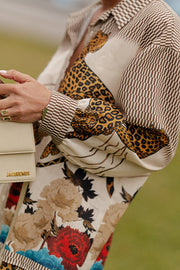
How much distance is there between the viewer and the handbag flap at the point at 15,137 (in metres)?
1.30

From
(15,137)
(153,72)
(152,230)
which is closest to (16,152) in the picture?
(15,137)

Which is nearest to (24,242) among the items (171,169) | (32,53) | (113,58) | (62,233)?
(62,233)

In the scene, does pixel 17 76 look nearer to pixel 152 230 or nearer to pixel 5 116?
pixel 5 116

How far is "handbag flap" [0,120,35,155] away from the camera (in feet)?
4.26

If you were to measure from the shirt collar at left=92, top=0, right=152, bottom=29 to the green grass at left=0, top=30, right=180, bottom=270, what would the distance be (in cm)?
208

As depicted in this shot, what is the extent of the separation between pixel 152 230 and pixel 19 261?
234cm

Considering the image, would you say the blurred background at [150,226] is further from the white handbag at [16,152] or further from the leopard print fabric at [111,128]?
the white handbag at [16,152]

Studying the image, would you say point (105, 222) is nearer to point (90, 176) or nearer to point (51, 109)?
point (90, 176)

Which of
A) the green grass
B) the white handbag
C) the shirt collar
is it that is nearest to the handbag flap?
the white handbag

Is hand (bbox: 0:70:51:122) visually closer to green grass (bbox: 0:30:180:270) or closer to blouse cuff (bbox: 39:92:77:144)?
blouse cuff (bbox: 39:92:77:144)

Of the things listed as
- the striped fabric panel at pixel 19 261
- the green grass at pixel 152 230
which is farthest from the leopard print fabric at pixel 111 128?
the green grass at pixel 152 230

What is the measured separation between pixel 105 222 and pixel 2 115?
1.77 feet

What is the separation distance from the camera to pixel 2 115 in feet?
4.11

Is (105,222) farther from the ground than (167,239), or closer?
farther from the ground
